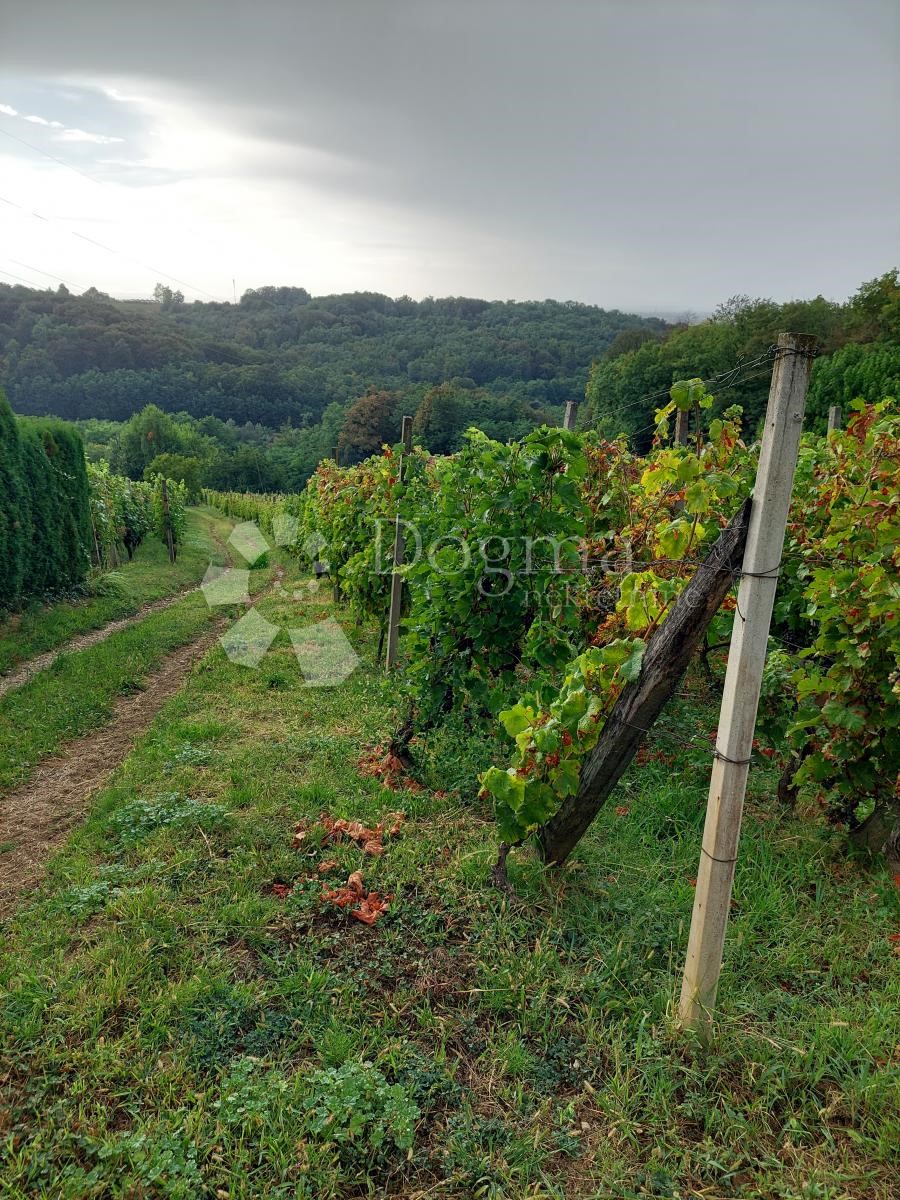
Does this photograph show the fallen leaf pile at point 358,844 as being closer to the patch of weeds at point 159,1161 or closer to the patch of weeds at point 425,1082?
the patch of weeds at point 425,1082

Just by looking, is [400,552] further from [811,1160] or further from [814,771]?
[811,1160]

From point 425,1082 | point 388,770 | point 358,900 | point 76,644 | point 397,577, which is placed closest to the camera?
point 425,1082

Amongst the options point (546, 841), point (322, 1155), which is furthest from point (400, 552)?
point (322, 1155)

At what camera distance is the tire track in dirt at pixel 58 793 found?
13.4 feet

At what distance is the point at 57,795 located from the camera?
16.6 feet

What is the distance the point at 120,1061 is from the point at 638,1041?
204 centimetres

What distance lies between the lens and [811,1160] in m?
2.27

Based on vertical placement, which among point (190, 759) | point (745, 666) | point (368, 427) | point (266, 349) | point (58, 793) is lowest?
point (58, 793)

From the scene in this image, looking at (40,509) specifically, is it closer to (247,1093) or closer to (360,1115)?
(247,1093)

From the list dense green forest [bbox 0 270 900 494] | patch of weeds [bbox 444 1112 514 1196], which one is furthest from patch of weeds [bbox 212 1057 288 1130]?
dense green forest [bbox 0 270 900 494]

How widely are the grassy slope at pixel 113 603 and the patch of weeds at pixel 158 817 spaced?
4747 mm

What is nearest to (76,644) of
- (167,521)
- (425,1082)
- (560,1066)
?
(425,1082)

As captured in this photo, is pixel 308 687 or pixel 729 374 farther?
pixel 308 687

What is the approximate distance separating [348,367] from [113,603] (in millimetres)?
52719
